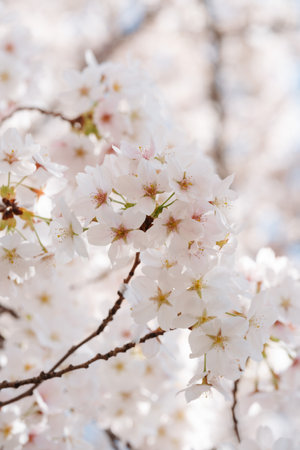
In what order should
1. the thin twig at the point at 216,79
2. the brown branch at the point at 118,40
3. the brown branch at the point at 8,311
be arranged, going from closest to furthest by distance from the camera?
the brown branch at the point at 8,311 → the brown branch at the point at 118,40 → the thin twig at the point at 216,79

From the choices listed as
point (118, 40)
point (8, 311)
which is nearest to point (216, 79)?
point (118, 40)

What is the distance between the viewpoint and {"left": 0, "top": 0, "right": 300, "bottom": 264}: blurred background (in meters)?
6.91

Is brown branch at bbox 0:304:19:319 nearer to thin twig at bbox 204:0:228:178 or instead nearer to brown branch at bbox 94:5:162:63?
brown branch at bbox 94:5:162:63

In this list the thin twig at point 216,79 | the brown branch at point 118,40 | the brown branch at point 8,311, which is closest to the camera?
the brown branch at point 8,311

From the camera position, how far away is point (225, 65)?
25.3 feet

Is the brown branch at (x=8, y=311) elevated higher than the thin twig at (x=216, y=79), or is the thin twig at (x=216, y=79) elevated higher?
the thin twig at (x=216, y=79)

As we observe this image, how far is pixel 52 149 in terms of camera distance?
6.72 feet

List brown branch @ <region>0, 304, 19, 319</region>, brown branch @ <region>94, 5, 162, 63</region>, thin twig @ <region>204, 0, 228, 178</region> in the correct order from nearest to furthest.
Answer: brown branch @ <region>0, 304, 19, 319</region> → brown branch @ <region>94, 5, 162, 63</region> → thin twig @ <region>204, 0, 228, 178</region>

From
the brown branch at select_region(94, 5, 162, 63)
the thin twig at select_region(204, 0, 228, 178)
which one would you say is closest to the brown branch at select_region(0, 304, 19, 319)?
the brown branch at select_region(94, 5, 162, 63)

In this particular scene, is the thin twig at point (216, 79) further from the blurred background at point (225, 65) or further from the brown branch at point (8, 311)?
the brown branch at point (8, 311)

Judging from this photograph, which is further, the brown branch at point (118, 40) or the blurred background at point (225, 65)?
the blurred background at point (225, 65)

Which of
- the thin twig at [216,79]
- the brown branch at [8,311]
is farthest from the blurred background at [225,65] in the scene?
the brown branch at [8,311]

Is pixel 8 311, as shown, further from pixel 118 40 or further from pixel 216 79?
pixel 216 79

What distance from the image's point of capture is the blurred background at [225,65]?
691 cm
